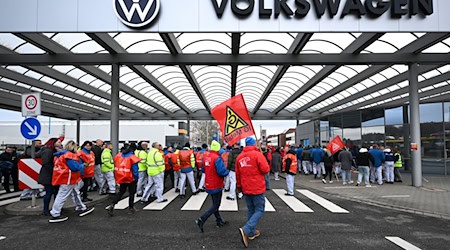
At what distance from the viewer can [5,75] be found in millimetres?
15438

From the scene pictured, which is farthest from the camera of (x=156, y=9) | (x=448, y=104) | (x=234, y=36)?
(x=448, y=104)

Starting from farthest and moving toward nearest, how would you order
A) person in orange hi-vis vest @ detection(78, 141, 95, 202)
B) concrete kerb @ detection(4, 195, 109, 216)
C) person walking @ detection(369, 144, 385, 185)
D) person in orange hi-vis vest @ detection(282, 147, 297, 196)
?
1. person walking @ detection(369, 144, 385, 185)
2. person in orange hi-vis vest @ detection(282, 147, 297, 196)
3. person in orange hi-vis vest @ detection(78, 141, 95, 202)
4. concrete kerb @ detection(4, 195, 109, 216)

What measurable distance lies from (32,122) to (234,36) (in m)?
7.32

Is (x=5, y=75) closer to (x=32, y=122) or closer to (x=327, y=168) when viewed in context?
(x=32, y=122)

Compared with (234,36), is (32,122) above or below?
below

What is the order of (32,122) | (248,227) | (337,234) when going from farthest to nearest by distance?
1. (32,122)
2. (337,234)
3. (248,227)

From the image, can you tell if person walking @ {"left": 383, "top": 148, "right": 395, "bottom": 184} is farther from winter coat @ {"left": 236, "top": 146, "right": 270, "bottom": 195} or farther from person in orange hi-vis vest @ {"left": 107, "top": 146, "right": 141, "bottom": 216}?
person in orange hi-vis vest @ {"left": 107, "top": 146, "right": 141, "bottom": 216}

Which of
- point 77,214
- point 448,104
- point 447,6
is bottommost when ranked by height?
point 77,214

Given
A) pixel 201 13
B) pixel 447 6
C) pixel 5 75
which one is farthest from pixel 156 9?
pixel 5 75

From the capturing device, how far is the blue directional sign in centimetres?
821

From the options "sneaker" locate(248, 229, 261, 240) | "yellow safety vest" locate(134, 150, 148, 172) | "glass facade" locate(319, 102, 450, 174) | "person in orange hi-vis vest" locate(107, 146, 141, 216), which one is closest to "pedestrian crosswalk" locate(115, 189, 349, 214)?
"yellow safety vest" locate(134, 150, 148, 172)

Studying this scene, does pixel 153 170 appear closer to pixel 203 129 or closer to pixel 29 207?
pixel 29 207

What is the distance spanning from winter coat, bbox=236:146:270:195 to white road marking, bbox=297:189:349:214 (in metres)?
3.67

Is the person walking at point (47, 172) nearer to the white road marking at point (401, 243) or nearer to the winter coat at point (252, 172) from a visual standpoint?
the winter coat at point (252, 172)
